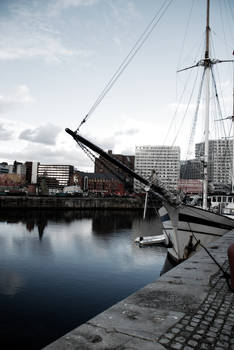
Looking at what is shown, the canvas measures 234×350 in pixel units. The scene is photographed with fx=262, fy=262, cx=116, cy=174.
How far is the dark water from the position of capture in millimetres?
8766

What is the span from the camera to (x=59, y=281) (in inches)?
542

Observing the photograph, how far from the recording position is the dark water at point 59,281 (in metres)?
8.77

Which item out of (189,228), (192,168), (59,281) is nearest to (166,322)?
(59,281)

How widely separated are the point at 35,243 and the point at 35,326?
56.7 ft

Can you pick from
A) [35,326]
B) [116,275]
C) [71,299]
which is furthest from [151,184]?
[35,326]

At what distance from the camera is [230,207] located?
2083 centimetres

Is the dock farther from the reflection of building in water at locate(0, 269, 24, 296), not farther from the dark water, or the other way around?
the reflection of building in water at locate(0, 269, 24, 296)

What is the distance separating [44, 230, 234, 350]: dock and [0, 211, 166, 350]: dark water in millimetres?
4345

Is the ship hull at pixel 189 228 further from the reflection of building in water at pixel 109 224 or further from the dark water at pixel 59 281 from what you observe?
the reflection of building in water at pixel 109 224

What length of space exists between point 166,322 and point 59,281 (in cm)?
1061

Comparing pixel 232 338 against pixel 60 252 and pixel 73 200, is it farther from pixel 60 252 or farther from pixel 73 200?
pixel 73 200

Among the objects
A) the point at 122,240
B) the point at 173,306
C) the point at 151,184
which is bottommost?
the point at 122,240

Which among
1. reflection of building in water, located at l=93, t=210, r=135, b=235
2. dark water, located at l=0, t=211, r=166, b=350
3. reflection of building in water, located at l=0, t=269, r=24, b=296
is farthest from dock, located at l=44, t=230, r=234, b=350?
reflection of building in water, located at l=93, t=210, r=135, b=235

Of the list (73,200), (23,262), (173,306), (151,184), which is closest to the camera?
(173,306)
